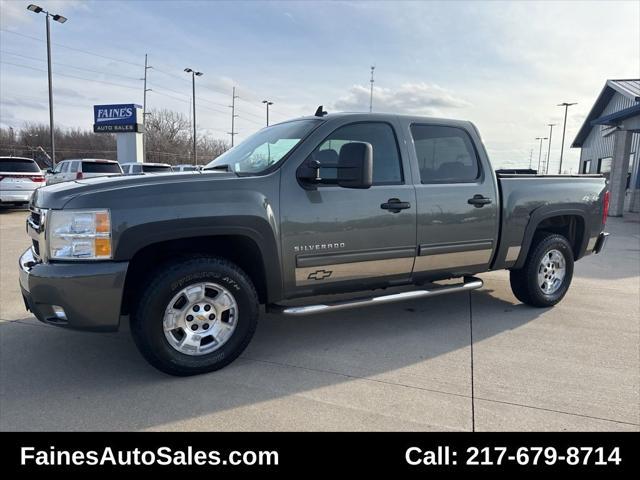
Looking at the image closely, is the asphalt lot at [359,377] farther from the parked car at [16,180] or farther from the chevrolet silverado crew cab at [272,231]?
the parked car at [16,180]

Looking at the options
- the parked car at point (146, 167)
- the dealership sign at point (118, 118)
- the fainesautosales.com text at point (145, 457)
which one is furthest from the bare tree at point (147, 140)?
the fainesautosales.com text at point (145, 457)

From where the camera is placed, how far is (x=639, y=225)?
15.3 metres

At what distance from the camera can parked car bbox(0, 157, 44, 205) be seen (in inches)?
552

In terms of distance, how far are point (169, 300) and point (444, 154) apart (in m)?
2.92

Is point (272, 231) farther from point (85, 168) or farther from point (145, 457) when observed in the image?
point (85, 168)

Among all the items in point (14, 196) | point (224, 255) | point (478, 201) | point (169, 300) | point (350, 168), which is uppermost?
point (350, 168)

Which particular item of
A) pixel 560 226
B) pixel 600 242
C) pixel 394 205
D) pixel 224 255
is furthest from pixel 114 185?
pixel 600 242

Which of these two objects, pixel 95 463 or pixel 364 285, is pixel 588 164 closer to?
pixel 364 285

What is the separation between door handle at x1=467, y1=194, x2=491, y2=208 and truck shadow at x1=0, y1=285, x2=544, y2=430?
121 centimetres

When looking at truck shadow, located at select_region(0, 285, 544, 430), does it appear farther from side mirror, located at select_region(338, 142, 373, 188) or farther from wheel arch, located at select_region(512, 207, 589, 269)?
side mirror, located at select_region(338, 142, 373, 188)

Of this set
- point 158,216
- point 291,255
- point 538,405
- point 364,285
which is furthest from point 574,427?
point 158,216

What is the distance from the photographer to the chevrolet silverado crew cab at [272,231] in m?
3.12

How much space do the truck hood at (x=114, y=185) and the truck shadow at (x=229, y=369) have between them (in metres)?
1.25

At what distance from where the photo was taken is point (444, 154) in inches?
183
